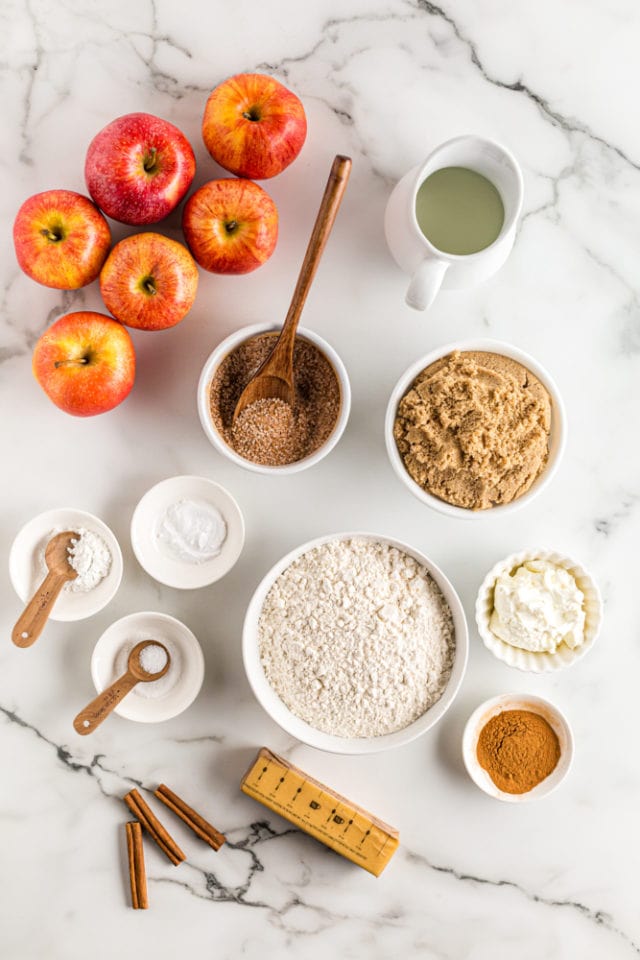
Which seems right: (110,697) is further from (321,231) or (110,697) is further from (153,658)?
(321,231)

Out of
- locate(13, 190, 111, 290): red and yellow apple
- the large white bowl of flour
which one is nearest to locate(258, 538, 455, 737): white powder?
the large white bowl of flour

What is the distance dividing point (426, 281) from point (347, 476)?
39 cm

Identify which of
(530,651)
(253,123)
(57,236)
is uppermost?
(253,123)

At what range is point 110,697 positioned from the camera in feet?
4.44

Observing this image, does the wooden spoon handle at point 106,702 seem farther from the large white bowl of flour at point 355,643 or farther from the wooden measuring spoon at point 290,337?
the wooden measuring spoon at point 290,337

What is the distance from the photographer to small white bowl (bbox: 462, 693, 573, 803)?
1.39 m

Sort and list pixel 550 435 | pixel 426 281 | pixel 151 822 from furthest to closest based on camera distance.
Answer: pixel 151 822
pixel 550 435
pixel 426 281

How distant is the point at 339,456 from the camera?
143 cm

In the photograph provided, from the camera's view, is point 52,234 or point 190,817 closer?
point 52,234

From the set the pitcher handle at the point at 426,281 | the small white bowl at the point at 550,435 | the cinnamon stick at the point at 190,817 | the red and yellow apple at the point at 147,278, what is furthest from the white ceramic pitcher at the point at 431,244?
the cinnamon stick at the point at 190,817

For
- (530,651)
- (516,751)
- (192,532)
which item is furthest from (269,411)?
(516,751)

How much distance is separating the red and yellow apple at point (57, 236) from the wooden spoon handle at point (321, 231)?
1.10 ft

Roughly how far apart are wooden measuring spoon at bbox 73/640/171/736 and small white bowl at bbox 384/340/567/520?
21.9 inches

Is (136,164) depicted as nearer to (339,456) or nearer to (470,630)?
(339,456)
